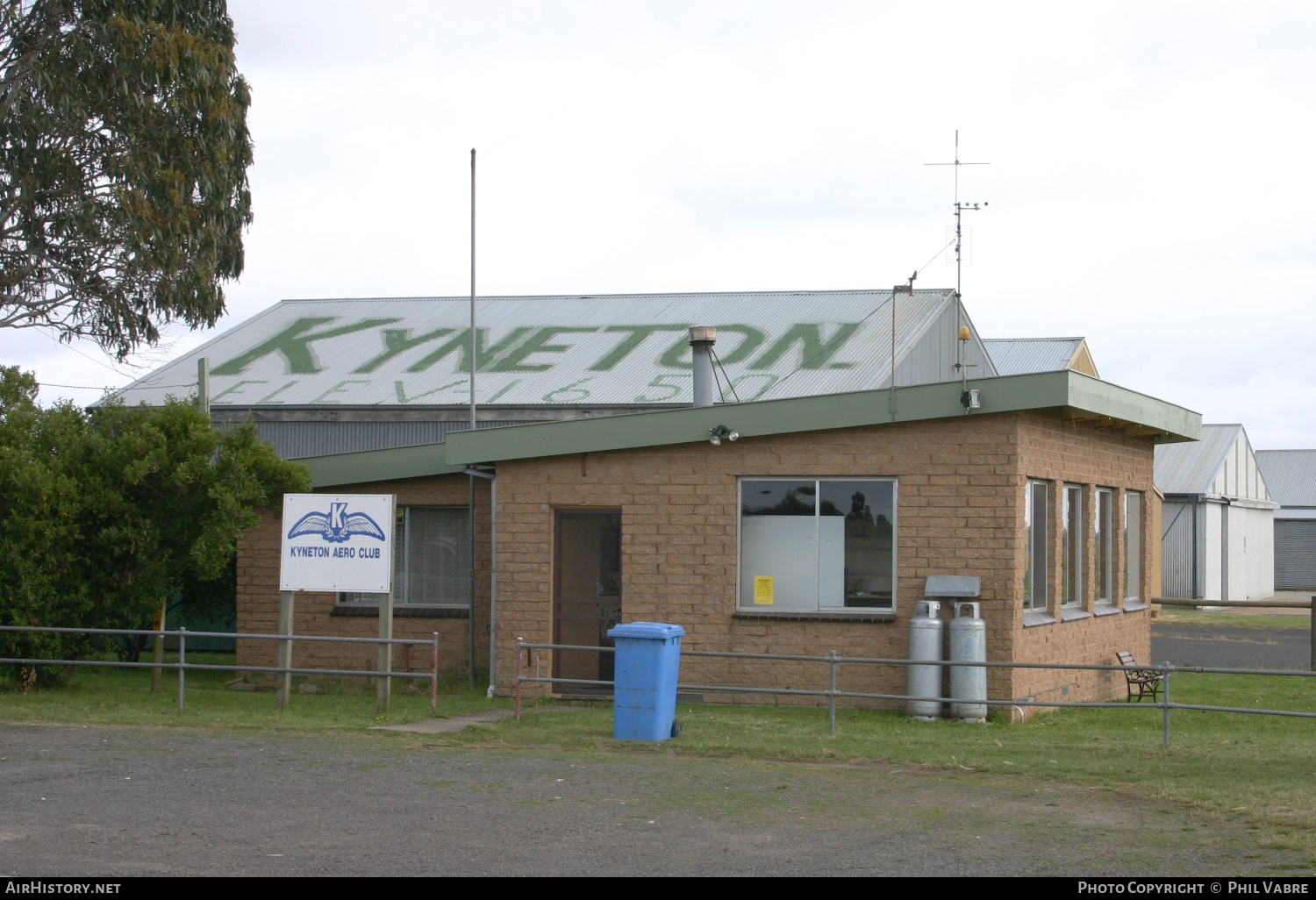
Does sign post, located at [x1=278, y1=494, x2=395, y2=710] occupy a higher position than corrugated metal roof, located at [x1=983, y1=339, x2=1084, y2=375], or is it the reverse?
corrugated metal roof, located at [x1=983, y1=339, x2=1084, y2=375]

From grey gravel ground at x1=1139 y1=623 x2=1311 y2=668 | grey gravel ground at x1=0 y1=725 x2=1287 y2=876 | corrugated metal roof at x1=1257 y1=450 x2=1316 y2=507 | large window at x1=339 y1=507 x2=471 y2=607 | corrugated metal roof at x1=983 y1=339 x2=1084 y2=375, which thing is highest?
corrugated metal roof at x1=983 y1=339 x2=1084 y2=375

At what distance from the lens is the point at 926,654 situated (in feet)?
46.1

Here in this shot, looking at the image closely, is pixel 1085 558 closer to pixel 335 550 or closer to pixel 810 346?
pixel 335 550

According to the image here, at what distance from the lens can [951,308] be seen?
28.9m

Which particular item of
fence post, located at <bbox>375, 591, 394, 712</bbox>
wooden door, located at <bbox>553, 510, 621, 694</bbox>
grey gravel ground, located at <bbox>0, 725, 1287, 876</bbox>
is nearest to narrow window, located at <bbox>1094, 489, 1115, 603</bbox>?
wooden door, located at <bbox>553, 510, 621, 694</bbox>

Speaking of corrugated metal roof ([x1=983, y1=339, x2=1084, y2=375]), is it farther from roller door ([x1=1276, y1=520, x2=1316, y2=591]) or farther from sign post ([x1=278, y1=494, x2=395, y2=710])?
sign post ([x1=278, y1=494, x2=395, y2=710])

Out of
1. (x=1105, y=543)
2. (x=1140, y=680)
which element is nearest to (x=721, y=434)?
(x=1105, y=543)

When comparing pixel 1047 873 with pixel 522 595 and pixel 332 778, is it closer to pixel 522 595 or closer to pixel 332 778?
pixel 332 778

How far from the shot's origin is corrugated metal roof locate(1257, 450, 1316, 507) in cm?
5581

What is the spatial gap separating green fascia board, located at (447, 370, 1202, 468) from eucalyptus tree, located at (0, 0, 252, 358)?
11.2 m

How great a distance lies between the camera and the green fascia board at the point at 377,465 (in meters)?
17.2

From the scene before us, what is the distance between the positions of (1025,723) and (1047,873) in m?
7.34

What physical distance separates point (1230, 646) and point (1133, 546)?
8.52 m

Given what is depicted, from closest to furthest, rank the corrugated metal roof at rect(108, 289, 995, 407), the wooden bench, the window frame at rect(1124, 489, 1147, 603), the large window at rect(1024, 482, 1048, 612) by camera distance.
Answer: the large window at rect(1024, 482, 1048, 612) < the wooden bench < the window frame at rect(1124, 489, 1147, 603) < the corrugated metal roof at rect(108, 289, 995, 407)
